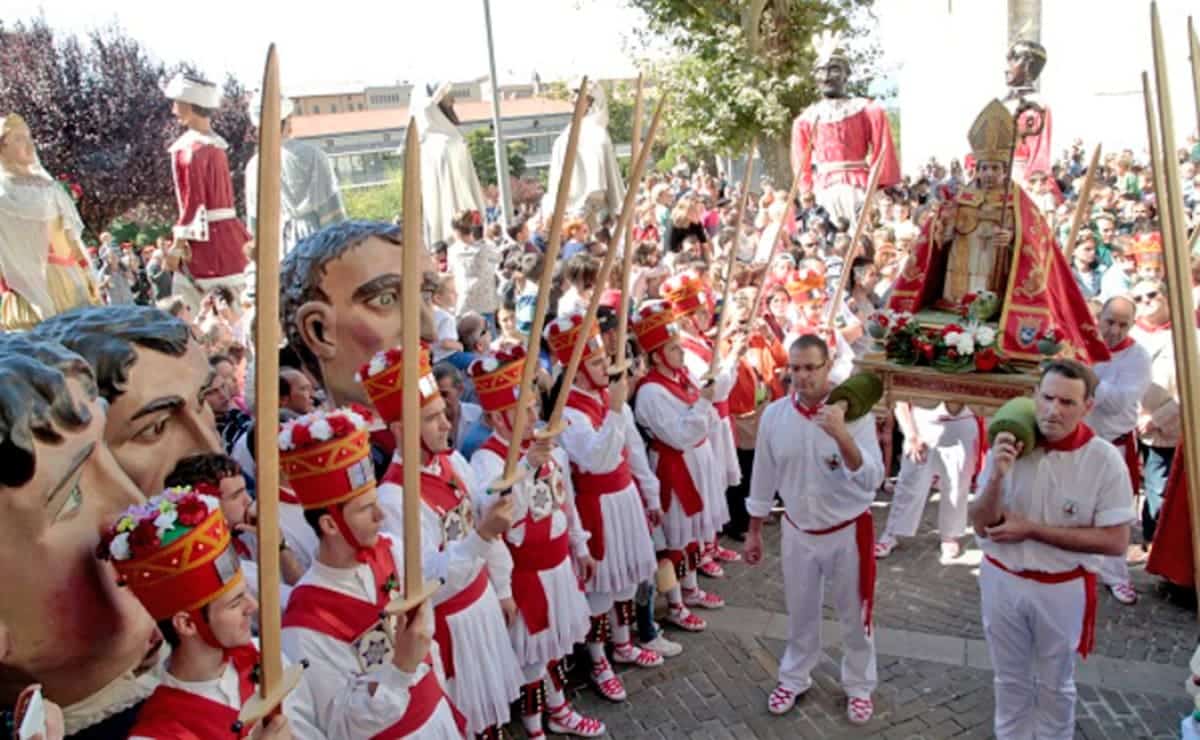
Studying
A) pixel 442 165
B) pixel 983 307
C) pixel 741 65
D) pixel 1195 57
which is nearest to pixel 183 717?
pixel 1195 57

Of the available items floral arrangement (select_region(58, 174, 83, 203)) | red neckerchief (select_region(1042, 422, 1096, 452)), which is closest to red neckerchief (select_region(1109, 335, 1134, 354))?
red neckerchief (select_region(1042, 422, 1096, 452))

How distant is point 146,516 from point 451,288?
5.10m

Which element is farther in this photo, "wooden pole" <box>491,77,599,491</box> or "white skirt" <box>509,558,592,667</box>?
→ "white skirt" <box>509,558,592,667</box>

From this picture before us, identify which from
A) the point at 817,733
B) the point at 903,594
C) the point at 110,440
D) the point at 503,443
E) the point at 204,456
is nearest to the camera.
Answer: the point at 110,440

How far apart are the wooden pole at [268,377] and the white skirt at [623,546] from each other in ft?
11.8

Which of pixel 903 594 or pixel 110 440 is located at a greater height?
pixel 110 440

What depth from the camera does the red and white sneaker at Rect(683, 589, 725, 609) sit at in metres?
6.39

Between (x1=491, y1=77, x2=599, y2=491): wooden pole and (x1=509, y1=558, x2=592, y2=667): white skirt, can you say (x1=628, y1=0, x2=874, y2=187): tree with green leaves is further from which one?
(x1=491, y1=77, x2=599, y2=491): wooden pole

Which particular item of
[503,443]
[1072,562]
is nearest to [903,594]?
[1072,562]

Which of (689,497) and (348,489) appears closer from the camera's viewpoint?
(348,489)

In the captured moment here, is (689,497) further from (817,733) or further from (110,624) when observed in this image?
(110,624)

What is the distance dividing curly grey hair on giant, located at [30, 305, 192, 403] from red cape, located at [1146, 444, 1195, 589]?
5545mm

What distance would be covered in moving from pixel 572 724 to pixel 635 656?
773 millimetres

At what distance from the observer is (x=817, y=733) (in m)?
4.88
